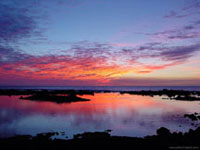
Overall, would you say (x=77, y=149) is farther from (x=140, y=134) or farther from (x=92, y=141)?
(x=140, y=134)

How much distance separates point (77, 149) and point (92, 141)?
184 centimetres

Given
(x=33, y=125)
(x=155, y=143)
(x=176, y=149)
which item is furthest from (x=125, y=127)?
(x=33, y=125)

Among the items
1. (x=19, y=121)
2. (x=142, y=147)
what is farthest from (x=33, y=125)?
(x=142, y=147)

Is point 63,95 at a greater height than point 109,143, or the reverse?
point 109,143

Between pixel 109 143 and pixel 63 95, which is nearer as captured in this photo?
pixel 109 143

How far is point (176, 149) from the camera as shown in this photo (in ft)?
38.9

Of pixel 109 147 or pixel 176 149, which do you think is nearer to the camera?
pixel 176 149

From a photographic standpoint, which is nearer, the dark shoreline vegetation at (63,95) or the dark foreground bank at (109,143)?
the dark foreground bank at (109,143)

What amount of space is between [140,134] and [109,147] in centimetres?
638

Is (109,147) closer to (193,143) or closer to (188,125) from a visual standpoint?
(193,143)

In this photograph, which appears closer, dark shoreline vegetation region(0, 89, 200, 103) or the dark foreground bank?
the dark foreground bank

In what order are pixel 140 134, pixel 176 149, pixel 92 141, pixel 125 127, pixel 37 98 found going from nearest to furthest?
pixel 176 149 < pixel 92 141 < pixel 140 134 < pixel 125 127 < pixel 37 98

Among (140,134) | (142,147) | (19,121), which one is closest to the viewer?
(142,147)

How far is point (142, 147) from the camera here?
12.8 m
